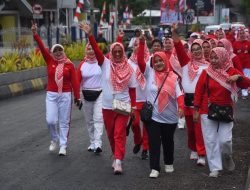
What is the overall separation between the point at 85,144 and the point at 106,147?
0.44 meters

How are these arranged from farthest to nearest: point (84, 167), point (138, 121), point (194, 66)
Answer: point (138, 121) → point (194, 66) → point (84, 167)

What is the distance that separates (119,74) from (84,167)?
144cm

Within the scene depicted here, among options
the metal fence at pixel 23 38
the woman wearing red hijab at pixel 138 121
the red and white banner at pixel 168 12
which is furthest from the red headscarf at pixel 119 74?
the red and white banner at pixel 168 12

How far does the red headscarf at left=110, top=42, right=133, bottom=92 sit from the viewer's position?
311 inches

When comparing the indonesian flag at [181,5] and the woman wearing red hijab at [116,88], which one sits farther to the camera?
the indonesian flag at [181,5]

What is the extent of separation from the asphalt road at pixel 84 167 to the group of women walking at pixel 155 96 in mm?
177

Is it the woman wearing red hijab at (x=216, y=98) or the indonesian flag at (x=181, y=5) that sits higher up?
the indonesian flag at (x=181, y=5)

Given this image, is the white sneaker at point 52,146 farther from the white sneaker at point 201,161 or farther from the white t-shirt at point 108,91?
the white sneaker at point 201,161

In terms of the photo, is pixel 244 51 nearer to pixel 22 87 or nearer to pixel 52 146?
pixel 22 87

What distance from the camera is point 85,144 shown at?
9898mm

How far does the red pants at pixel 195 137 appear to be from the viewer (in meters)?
8.20

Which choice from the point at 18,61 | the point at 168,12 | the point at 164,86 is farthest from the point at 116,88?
the point at 168,12

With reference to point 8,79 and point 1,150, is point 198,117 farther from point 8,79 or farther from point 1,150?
point 8,79

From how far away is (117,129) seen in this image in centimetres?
783
